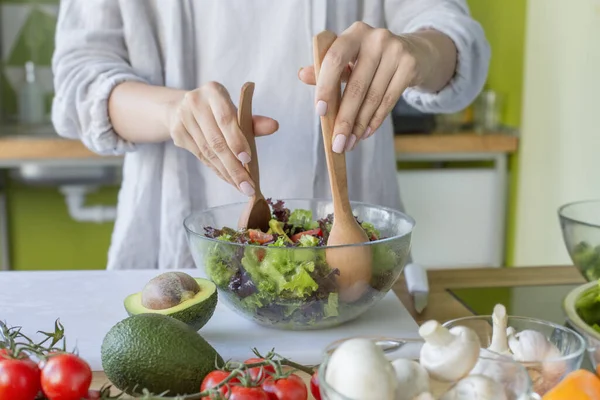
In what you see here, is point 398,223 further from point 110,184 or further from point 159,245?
point 110,184

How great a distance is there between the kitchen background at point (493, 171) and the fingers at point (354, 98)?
A: 1126 mm

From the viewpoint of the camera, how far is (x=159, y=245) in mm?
1196

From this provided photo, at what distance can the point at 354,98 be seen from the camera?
0.77 meters

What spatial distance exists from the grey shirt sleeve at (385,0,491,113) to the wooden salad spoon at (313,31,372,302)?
350mm

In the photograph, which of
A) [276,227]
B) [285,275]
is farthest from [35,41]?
[285,275]

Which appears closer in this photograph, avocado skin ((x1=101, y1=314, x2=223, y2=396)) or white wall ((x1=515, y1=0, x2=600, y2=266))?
avocado skin ((x1=101, y1=314, x2=223, y2=396))

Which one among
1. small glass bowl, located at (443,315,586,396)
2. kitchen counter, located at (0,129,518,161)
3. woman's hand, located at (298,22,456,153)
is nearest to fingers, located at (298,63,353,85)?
woman's hand, located at (298,22,456,153)

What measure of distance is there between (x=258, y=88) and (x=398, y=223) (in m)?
0.41

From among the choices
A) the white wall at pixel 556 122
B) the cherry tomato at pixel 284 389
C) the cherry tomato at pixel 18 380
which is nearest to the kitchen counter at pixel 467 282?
the cherry tomato at pixel 284 389

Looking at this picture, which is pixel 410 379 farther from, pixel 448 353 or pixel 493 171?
pixel 493 171

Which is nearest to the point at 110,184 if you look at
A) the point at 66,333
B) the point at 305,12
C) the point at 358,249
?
the point at 305,12

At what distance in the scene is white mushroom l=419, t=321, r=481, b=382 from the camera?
16.7 inches

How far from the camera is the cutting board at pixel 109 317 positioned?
2.37ft

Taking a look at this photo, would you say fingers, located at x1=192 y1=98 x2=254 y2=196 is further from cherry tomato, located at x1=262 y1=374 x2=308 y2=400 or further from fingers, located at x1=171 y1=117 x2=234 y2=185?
cherry tomato, located at x1=262 y1=374 x2=308 y2=400
